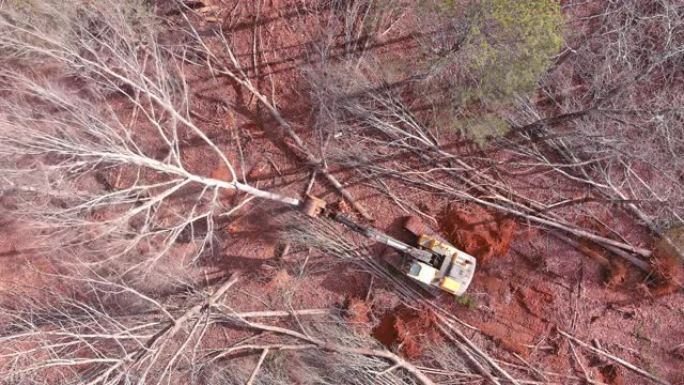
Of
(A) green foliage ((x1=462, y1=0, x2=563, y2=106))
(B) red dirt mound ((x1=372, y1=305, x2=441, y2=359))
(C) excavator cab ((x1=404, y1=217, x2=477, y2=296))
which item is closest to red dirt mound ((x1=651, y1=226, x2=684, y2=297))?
(C) excavator cab ((x1=404, y1=217, x2=477, y2=296))

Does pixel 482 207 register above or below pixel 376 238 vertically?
above

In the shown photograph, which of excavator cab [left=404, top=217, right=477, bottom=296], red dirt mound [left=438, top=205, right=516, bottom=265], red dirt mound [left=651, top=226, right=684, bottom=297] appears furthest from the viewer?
red dirt mound [left=438, top=205, right=516, bottom=265]

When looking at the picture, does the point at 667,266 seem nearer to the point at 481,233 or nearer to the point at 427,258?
the point at 481,233

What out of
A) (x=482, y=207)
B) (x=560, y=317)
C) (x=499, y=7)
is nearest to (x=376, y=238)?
(x=482, y=207)

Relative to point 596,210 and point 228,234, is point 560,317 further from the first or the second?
point 228,234

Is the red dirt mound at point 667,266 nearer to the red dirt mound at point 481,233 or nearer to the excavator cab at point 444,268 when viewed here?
the red dirt mound at point 481,233

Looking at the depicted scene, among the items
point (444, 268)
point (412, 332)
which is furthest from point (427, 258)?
point (412, 332)

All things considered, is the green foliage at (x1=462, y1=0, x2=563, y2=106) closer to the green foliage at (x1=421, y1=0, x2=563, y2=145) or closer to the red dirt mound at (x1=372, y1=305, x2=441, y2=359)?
the green foliage at (x1=421, y1=0, x2=563, y2=145)
